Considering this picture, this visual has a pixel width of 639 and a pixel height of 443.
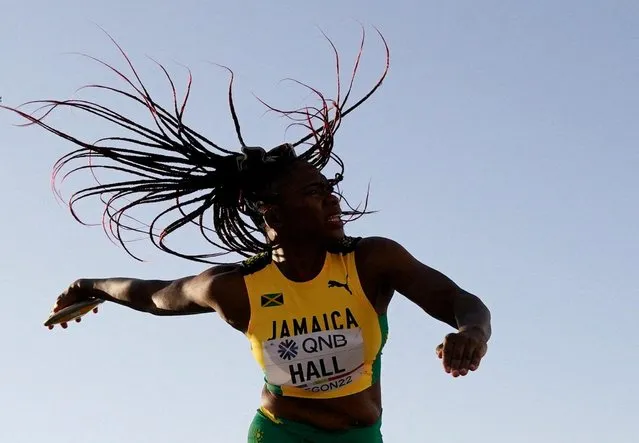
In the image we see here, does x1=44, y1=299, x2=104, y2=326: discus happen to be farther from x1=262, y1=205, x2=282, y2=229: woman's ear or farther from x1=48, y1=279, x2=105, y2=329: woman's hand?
x1=262, y1=205, x2=282, y2=229: woman's ear

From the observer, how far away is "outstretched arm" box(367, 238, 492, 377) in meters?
6.04

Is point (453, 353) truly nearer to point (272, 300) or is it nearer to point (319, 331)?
point (319, 331)

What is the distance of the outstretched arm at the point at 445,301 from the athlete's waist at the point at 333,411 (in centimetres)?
71

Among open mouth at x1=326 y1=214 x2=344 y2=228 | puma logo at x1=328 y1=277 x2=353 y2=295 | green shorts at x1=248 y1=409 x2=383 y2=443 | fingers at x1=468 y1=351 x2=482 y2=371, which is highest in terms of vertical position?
open mouth at x1=326 y1=214 x2=344 y2=228

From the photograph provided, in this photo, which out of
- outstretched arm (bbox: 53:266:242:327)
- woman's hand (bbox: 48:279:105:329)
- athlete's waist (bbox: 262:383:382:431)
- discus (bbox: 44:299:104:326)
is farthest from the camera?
woman's hand (bbox: 48:279:105:329)

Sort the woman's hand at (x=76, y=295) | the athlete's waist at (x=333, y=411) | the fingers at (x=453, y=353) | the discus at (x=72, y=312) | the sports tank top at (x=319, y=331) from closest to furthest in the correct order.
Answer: the fingers at (x=453, y=353)
the sports tank top at (x=319, y=331)
the athlete's waist at (x=333, y=411)
the discus at (x=72, y=312)
the woman's hand at (x=76, y=295)

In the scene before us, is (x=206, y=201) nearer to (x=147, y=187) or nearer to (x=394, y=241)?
(x=147, y=187)

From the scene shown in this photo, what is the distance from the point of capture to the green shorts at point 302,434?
7.82 meters

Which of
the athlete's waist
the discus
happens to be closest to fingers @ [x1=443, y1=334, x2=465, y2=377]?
the athlete's waist

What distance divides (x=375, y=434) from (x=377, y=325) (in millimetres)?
640

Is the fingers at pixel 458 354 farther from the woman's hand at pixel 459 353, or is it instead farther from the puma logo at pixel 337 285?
the puma logo at pixel 337 285

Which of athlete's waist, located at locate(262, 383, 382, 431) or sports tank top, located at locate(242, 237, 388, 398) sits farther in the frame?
athlete's waist, located at locate(262, 383, 382, 431)

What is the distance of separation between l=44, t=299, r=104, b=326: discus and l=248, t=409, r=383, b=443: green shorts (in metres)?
1.58

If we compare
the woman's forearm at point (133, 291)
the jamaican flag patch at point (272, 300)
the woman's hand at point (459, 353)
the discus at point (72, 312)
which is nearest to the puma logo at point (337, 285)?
the jamaican flag patch at point (272, 300)
